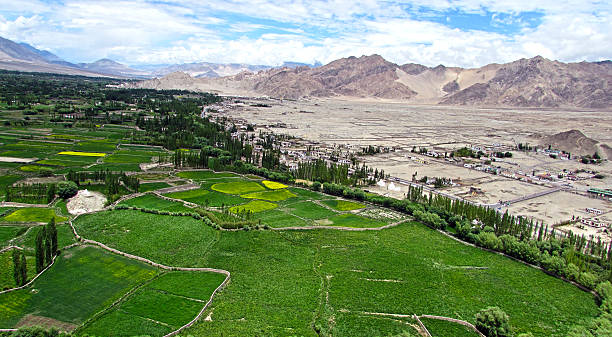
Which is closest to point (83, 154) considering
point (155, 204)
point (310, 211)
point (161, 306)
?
point (155, 204)

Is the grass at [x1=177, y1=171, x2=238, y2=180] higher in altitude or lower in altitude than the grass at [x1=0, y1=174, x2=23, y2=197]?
higher

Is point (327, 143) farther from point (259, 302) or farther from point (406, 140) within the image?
point (259, 302)

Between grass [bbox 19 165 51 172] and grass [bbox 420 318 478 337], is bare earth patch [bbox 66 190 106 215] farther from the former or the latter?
grass [bbox 420 318 478 337]

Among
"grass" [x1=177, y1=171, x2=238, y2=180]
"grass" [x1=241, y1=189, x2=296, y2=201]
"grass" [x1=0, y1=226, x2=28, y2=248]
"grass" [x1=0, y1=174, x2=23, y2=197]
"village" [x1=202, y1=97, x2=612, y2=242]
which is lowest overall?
"grass" [x1=0, y1=226, x2=28, y2=248]

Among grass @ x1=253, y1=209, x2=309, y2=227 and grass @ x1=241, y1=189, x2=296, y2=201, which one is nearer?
grass @ x1=253, y1=209, x2=309, y2=227

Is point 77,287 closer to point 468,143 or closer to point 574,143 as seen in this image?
point 468,143

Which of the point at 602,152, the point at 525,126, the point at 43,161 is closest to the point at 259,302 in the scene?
the point at 43,161

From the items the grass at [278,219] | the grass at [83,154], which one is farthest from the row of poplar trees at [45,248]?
the grass at [83,154]

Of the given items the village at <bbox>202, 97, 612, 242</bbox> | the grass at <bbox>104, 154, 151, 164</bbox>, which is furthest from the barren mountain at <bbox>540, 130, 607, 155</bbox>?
the grass at <bbox>104, 154, 151, 164</bbox>

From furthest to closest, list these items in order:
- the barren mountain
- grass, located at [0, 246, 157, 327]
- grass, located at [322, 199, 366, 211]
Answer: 1. the barren mountain
2. grass, located at [322, 199, 366, 211]
3. grass, located at [0, 246, 157, 327]
